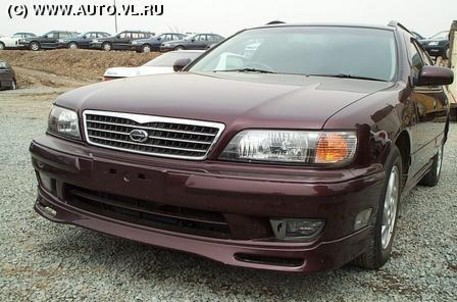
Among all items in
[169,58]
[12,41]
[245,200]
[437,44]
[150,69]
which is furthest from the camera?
[12,41]

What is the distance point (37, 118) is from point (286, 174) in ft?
32.5

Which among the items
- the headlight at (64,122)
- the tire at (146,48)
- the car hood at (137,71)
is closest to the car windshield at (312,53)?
the headlight at (64,122)

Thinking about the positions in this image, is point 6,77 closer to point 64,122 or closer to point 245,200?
point 64,122

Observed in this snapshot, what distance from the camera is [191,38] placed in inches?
1310

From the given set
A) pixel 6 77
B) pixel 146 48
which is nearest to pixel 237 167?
pixel 6 77

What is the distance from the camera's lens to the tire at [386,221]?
2846 millimetres

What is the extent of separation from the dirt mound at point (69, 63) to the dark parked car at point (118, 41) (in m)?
4.91

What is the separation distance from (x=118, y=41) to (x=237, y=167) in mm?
34092

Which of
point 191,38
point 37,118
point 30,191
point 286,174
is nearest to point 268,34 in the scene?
point 286,174

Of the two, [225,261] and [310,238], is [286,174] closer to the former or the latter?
[310,238]

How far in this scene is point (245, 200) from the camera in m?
2.42

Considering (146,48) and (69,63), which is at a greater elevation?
(69,63)

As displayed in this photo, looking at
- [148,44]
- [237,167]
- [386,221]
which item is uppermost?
[237,167]

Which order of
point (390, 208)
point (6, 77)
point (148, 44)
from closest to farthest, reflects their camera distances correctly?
point (390, 208), point (6, 77), point (148, 44)
